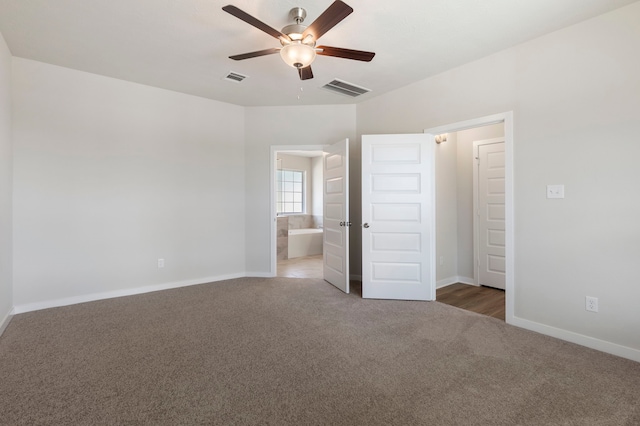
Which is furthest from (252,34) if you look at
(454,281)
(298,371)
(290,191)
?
(290,191)

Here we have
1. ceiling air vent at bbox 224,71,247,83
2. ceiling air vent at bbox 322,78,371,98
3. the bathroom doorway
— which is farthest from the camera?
the bathroom doorway

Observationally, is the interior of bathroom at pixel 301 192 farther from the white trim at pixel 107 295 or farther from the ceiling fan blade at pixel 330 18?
the ceiling fan blade at pixel 330 18

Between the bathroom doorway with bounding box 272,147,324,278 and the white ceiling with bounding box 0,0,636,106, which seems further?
the bathroom doorway with bounding box 272,147,324,278

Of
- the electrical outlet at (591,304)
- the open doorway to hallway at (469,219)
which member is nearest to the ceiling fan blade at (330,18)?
the open doorway to hallway at (469,219)

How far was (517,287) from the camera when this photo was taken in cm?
293

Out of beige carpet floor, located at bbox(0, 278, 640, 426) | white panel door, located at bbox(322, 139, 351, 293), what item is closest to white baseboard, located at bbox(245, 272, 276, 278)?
white panel door, located at bbox(322, 139, 351, 293)

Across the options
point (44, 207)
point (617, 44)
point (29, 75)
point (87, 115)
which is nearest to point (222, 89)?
point (87, 115)

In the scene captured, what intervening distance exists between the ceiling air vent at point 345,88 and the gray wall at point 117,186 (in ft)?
5.45

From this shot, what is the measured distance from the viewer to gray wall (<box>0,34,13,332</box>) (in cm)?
281

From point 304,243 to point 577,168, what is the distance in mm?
5204

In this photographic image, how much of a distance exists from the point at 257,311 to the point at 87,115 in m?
3.14

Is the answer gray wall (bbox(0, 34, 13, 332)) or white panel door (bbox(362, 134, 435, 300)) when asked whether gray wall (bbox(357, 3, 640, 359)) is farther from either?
gray wall (bbox(0, 34, 13, 332))

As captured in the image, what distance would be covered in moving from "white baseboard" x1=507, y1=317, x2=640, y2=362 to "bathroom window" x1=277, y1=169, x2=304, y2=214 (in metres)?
6.16

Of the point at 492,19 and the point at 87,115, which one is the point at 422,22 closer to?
the point at 492,19
